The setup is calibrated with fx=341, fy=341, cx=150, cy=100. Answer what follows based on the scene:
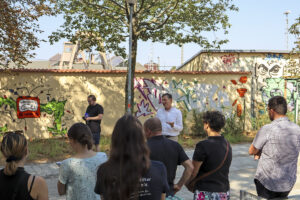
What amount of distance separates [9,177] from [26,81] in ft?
35.0

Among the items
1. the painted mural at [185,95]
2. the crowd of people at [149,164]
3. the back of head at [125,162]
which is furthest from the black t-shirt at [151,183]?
the painted mural at [185,95]

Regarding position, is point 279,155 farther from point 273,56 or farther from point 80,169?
point 273,56

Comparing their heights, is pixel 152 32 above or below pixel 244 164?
above

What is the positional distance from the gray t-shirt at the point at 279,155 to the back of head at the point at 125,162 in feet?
7.10

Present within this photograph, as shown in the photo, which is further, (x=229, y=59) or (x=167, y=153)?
(x=229, y=59)

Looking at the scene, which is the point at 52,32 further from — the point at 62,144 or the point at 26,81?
the point at 62,144

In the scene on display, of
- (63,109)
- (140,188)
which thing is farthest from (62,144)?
(140,188)

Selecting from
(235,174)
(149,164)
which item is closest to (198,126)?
(235,174)

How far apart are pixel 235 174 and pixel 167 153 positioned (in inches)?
221

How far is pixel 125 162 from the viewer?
221 cm

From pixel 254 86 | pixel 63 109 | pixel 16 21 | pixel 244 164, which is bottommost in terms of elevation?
pixel 244 164

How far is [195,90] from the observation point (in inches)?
583

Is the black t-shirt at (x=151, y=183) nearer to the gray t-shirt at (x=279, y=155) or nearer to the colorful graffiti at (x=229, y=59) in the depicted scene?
the gray t-shirt at (x=279, y=155)

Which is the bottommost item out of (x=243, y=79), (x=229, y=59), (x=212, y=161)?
(x=212, y=161)
